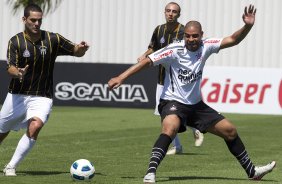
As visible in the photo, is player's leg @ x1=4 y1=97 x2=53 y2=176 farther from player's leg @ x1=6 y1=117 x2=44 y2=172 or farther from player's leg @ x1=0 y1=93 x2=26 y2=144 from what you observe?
player's leg @ x1=0 y1=93 x2=26 y2=144

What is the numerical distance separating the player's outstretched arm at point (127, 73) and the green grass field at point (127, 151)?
4.01 ft

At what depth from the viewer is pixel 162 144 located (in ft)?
38.8

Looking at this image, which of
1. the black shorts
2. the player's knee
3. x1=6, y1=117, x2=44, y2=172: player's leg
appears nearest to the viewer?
the black shorts

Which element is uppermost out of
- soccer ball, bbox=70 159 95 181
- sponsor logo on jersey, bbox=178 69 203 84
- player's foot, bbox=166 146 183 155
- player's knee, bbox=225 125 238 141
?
sponsor logo on jersey, bbox=178 69 203 84

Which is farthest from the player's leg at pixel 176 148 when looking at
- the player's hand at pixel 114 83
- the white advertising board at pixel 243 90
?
the white advertising board at pixel 243 90

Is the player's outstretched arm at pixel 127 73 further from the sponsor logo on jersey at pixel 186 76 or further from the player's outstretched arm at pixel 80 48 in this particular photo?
the player's outstretched arm at pixel 80 48

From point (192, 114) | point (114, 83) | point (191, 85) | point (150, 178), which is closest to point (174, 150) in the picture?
point (192, 114)

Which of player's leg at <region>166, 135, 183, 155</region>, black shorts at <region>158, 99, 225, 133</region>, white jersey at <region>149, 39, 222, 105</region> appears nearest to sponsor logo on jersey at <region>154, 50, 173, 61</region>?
white jersey at <region>149, 39, 222, 105</region>

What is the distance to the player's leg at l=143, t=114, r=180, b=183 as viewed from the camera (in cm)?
1160

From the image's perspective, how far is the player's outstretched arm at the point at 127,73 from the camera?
37.8 feet

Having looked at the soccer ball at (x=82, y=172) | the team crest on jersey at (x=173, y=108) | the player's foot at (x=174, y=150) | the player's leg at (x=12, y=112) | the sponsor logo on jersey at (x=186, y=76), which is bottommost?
the player's foot at (x=174, y=150)

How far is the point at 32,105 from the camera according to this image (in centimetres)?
1265

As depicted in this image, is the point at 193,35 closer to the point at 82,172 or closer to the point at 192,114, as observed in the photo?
the point at 192,114

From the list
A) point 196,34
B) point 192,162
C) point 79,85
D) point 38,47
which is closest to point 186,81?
point 196,34
